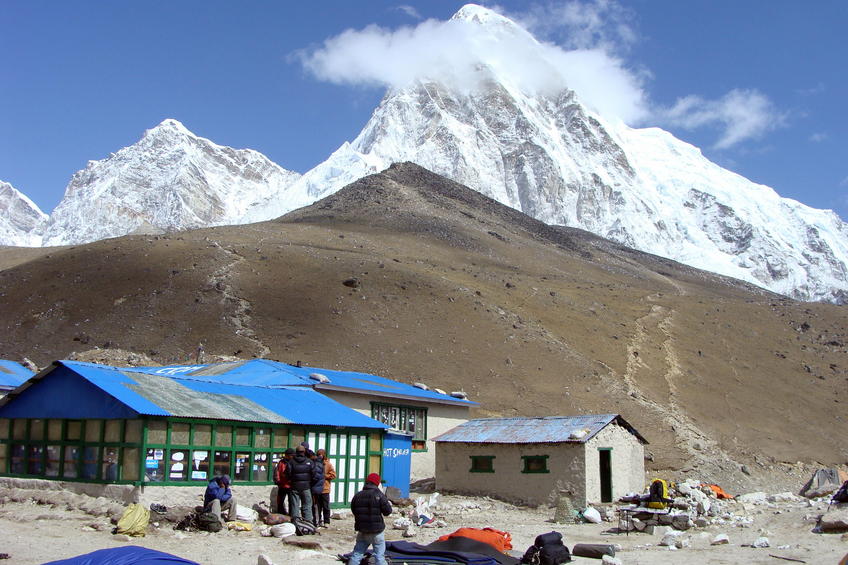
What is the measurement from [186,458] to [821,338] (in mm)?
71981

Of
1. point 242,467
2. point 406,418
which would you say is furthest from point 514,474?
point 242,467

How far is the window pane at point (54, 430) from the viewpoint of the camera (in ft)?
59.5

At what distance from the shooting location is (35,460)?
1845 centimetres

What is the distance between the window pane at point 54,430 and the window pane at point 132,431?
7.18 feet

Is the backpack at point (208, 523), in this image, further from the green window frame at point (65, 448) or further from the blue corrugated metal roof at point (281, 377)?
the blue corrugated metal roof at point (281, 377)

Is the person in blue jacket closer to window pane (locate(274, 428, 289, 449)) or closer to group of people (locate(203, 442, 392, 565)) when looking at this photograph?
group of people (locate(203, 442, 392, 565))

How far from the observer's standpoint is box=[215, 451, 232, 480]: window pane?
1813cm

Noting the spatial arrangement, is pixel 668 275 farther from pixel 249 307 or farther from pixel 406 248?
pixel 249 307

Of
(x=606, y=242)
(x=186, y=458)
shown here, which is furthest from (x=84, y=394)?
(x=606, y=242)

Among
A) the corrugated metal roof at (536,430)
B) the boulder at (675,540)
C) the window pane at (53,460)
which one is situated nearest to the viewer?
the boulder at (675,540)

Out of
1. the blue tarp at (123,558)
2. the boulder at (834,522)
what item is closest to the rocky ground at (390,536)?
the boulder at (834,522)

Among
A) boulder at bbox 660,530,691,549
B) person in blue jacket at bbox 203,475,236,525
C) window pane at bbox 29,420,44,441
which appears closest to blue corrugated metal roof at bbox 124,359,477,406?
window pane at bbox 29,420,44,441

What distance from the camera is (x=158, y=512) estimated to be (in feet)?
52.0

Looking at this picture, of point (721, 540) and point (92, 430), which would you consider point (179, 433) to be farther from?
point (721, 540)
